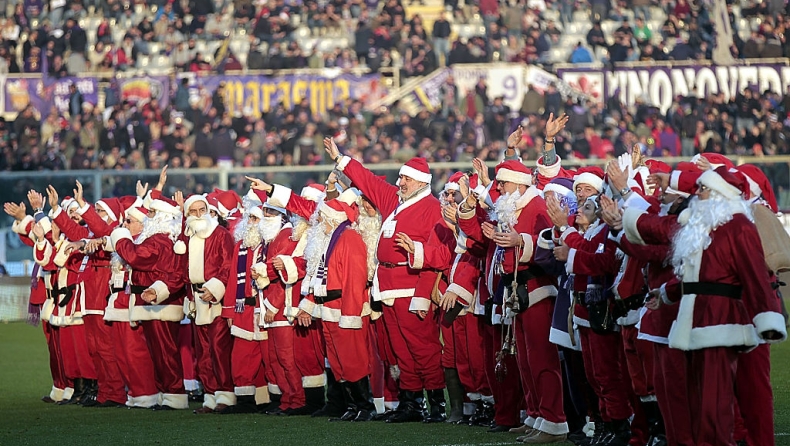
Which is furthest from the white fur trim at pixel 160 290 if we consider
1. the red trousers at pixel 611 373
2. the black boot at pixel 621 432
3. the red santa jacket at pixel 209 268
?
the black boot at pixel 621 432

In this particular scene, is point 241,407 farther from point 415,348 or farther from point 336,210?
point 415,348

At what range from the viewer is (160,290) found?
11945 millimetres

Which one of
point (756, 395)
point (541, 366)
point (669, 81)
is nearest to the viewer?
point (756, 395)

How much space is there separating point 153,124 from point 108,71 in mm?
3661

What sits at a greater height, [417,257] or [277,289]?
[417,257]

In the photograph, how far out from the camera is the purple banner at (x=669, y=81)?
27.1m

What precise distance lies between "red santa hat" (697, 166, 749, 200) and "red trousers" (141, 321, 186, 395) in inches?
258

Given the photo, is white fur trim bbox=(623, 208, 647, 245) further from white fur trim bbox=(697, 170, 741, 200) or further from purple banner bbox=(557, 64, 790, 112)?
purple banner bbox=(557, 64, 790, 112)

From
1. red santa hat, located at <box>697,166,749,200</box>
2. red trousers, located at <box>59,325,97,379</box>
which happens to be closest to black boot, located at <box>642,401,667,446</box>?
red santa hat, located at <box>697,166,749,200</box>

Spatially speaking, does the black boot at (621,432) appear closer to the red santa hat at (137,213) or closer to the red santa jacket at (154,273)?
the red santa jacket at (154,273)

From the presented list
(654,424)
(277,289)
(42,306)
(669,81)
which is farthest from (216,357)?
(669,81)

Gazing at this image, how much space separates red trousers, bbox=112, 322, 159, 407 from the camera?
1230cm

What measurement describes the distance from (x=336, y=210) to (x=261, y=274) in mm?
871

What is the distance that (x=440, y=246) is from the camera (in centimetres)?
1027
